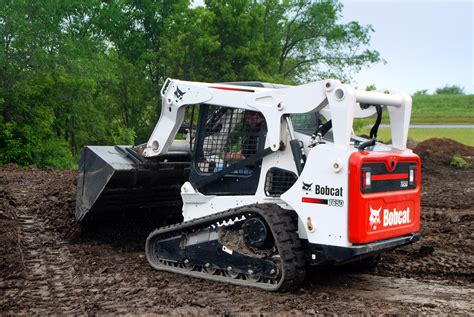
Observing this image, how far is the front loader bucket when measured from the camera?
7.56 metres

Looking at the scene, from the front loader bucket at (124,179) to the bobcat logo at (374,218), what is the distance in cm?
289

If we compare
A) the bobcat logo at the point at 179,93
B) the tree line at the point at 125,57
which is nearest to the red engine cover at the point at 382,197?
the bobcat logo at the point at 179,93

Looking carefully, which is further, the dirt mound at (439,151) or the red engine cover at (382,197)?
the dirt mound at (439,151)

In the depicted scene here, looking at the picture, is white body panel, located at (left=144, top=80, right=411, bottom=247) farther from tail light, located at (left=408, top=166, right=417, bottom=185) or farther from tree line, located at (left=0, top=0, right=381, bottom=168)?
tree line, located at (left=0, top=0, right=381, bottom=168)

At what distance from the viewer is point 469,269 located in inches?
280

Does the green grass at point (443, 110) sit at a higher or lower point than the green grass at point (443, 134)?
higher

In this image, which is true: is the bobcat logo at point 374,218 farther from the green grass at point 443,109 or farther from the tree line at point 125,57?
the green grass at point 443,109

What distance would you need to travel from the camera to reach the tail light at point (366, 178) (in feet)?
18.6

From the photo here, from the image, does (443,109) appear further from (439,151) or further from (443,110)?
(439,151)

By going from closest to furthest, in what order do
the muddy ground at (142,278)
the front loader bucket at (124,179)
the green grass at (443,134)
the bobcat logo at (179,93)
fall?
the muddy ground at (142,278) < the bobcat logo at (179,93) < the front loader bucket at (124,179) < the green grass at (443,134)

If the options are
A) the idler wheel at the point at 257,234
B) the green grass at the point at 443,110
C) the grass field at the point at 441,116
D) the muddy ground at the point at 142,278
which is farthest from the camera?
the green grass at the point at 443,110

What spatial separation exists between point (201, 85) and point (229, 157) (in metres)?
0.84

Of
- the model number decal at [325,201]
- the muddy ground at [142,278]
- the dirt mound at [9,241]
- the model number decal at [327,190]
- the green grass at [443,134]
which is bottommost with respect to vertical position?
the green grass at [443,134]

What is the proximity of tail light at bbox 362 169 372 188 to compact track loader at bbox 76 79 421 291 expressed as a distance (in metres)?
0.02
